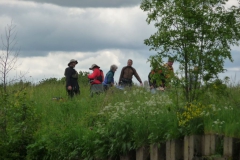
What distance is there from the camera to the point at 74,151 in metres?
14.0

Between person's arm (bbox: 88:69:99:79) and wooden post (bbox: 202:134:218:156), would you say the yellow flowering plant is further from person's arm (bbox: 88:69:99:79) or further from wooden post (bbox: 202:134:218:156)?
person's arm (bbox: 88:69:99:79)

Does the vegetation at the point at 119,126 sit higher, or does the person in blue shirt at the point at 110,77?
the person in blue shirt at the point at 110,77

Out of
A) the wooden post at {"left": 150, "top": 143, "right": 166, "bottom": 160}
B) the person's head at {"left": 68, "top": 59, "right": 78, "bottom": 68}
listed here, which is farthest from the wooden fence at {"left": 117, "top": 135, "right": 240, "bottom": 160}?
the person's head at {"left": 68, "top": 59, "right": 78, "bottom": 68}

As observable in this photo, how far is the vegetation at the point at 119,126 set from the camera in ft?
38.9

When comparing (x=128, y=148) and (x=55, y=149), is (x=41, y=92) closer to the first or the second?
(x=55, y=149)

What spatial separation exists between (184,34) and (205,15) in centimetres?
55

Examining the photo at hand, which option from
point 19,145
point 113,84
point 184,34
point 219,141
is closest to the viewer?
point 219,141

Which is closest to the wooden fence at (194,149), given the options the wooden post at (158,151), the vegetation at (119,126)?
the wooden post at (158,151)

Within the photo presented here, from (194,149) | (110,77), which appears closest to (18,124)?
(194,149)

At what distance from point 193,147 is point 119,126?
203 cm

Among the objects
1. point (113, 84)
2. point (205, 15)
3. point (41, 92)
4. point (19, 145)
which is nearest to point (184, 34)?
point (205, 15)

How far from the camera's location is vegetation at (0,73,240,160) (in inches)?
467

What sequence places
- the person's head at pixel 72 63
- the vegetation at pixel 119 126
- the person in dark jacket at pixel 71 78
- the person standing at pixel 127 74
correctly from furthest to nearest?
the person standing at pixel 127 74
the person in dark jacket at pixel 71 78
the person's head at pixel 72 63
the vegetation at pixel 119 126

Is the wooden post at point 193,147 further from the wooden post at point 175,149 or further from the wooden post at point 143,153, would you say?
the wooden post at point 143,153
